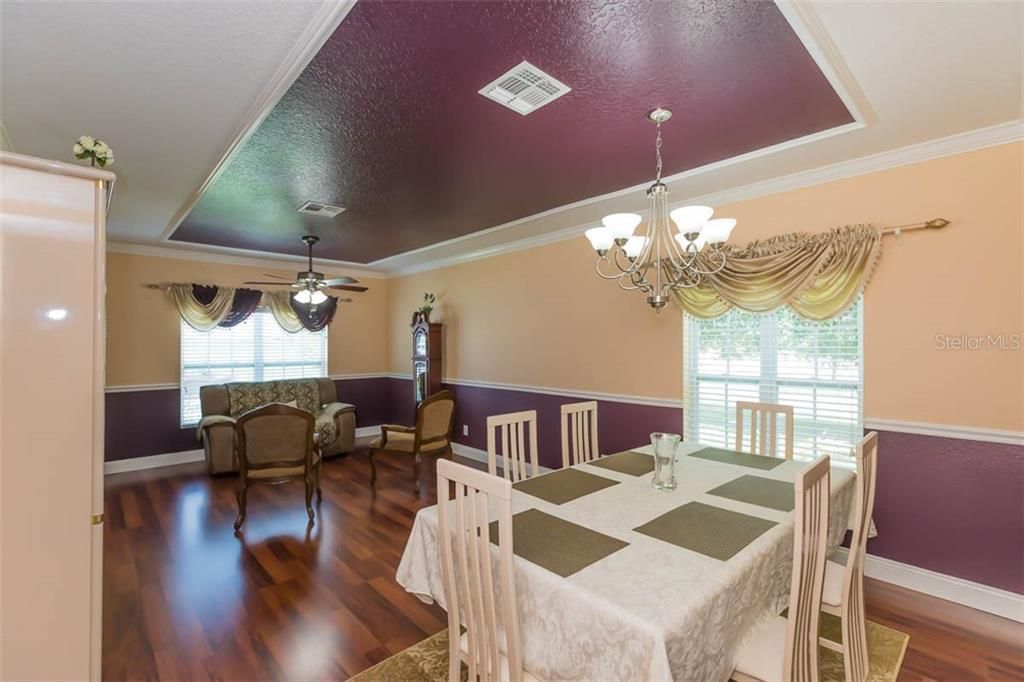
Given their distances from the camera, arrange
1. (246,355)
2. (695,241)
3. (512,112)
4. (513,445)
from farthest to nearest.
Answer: (246,355) → (513,445) → (512,112) → (695,241)

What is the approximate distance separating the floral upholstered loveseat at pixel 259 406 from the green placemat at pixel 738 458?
405 centimetres

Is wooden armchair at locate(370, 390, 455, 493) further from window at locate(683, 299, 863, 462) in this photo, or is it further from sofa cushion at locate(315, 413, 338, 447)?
window at locate(683, 299, 863, 462)

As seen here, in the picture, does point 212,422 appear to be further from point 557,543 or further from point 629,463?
point 557,543

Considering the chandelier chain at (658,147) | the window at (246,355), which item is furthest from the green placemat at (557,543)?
the window at (246,355)

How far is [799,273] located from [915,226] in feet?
2.03

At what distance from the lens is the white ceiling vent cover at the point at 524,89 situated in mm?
1979

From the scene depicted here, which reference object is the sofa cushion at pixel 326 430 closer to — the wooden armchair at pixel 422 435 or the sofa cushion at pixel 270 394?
the sofa cushion at pixel 270 394

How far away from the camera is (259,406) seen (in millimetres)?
5711

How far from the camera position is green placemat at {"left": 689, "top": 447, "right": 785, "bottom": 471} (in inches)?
102

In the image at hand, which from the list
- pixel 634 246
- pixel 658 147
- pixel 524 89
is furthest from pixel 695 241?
pixel 524 89

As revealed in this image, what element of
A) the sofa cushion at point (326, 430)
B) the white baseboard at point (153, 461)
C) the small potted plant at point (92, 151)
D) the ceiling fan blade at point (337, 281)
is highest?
the small potted plant at point (92, 151)

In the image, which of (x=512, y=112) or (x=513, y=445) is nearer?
(x=512, y=112)

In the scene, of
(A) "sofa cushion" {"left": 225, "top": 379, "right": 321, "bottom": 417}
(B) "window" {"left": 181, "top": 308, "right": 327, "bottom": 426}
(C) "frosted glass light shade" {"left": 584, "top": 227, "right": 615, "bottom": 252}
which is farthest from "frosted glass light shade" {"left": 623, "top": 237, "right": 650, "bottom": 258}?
(B) "window" {"left": 181, "top": 308, "right": 327, "bottom": 426}

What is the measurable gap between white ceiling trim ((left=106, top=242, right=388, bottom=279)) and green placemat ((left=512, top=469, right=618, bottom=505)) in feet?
16.7
